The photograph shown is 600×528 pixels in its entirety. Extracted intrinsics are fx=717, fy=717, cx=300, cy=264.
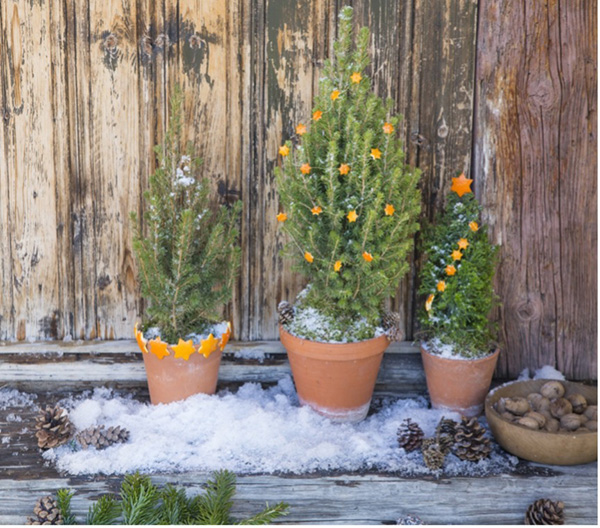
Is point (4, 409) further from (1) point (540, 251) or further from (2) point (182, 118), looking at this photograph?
(1) point (540, 251)

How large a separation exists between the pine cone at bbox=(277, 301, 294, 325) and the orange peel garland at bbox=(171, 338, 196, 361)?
1.31 feet

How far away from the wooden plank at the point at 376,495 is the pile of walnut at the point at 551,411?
0.20 m

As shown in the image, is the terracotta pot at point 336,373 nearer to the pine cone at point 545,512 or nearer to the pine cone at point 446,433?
the pine cone at point 446,433

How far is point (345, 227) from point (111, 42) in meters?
1.34

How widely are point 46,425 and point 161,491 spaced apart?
0.56 meters

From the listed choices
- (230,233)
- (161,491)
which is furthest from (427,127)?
(161,491)

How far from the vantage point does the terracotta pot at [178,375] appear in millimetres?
3043

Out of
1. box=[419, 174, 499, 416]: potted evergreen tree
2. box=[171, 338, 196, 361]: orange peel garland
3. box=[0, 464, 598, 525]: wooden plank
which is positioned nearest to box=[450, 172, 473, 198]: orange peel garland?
box=[419, 174, 499, 416]: potted evergreen tree

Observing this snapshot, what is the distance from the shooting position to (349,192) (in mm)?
2883

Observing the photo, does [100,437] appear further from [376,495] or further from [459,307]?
[459,307]

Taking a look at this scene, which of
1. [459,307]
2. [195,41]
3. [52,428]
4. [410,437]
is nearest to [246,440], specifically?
[410,437]

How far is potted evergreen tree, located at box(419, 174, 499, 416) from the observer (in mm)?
3000

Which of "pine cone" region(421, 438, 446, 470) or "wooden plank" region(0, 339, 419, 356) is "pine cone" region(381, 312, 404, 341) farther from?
"pine cone" region(421, 438, 446, 470)

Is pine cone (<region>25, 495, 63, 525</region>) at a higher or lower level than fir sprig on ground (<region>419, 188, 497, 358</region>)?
lower
